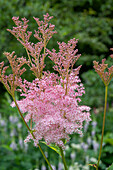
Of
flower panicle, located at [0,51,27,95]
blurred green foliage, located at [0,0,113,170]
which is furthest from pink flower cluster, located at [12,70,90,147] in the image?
blurred green foliage, located at [0,0,113,170]

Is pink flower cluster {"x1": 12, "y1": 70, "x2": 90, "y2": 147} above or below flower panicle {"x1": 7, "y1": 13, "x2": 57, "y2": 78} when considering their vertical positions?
below

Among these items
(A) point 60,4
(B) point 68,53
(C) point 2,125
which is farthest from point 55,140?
(A) point 60,4

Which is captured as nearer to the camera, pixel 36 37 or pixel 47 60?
pixel 36 37

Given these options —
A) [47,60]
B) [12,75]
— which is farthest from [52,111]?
[47,60]

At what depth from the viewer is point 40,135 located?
26.3 inches

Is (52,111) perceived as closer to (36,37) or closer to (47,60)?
(36,37)

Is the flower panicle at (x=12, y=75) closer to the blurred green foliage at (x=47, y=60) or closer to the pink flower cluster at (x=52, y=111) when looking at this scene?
the pink flower cluster at (x=52, y=111)

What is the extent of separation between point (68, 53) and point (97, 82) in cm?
362

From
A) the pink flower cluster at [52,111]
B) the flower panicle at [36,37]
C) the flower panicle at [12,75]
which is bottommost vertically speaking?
the pink flower cluster at [52,111]

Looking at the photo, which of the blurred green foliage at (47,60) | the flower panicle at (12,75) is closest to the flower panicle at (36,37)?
the flower panicle at (12,75)

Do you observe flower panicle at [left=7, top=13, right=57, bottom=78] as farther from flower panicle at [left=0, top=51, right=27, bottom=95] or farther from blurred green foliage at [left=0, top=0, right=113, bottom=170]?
blurred green foliage at [left=0, top=0, right=113, bottom=170]

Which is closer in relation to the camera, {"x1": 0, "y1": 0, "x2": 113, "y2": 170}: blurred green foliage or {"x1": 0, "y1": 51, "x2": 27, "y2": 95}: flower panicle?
{"x1": 0, "y1": 51, "x2": 27, "y2": 95}: flower panicle

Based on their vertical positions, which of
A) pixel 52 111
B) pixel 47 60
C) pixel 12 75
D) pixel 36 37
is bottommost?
pixel 52 111

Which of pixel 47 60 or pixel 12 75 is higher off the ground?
pixel 47 60
